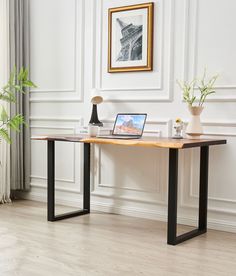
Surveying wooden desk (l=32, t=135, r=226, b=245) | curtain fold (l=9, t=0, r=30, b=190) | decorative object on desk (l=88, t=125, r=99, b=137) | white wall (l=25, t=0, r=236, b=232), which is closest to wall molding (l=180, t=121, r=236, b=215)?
white wall (l=25, t=0, r=236, b=232)

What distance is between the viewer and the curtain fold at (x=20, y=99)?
15.3ft

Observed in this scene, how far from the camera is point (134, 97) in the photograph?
409 centimetres

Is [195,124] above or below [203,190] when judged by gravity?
above

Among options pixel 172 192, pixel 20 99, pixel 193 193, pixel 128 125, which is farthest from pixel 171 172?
pixel 20 99

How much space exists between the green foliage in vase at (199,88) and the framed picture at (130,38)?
1.27ft

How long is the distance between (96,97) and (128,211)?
1063 mm

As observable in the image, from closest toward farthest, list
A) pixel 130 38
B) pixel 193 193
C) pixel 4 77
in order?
1. pixel 193 193
2. pixel 130 38
3. pixel 4 77

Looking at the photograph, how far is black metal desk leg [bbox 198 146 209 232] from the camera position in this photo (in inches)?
140

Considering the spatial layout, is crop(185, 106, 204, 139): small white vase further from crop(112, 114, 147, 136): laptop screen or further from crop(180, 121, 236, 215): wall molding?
crop(112, 114, 147, 136): laptop screen

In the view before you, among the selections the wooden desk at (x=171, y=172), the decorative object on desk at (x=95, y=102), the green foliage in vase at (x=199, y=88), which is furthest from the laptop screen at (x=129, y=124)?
the green foliage in vase at (x=199, y=88)

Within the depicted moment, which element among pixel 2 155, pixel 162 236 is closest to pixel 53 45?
pixel 2 155

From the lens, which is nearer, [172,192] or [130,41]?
[172,192]

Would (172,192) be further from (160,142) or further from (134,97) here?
(134,97)

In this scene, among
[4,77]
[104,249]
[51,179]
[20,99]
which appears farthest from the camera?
[20,99]
